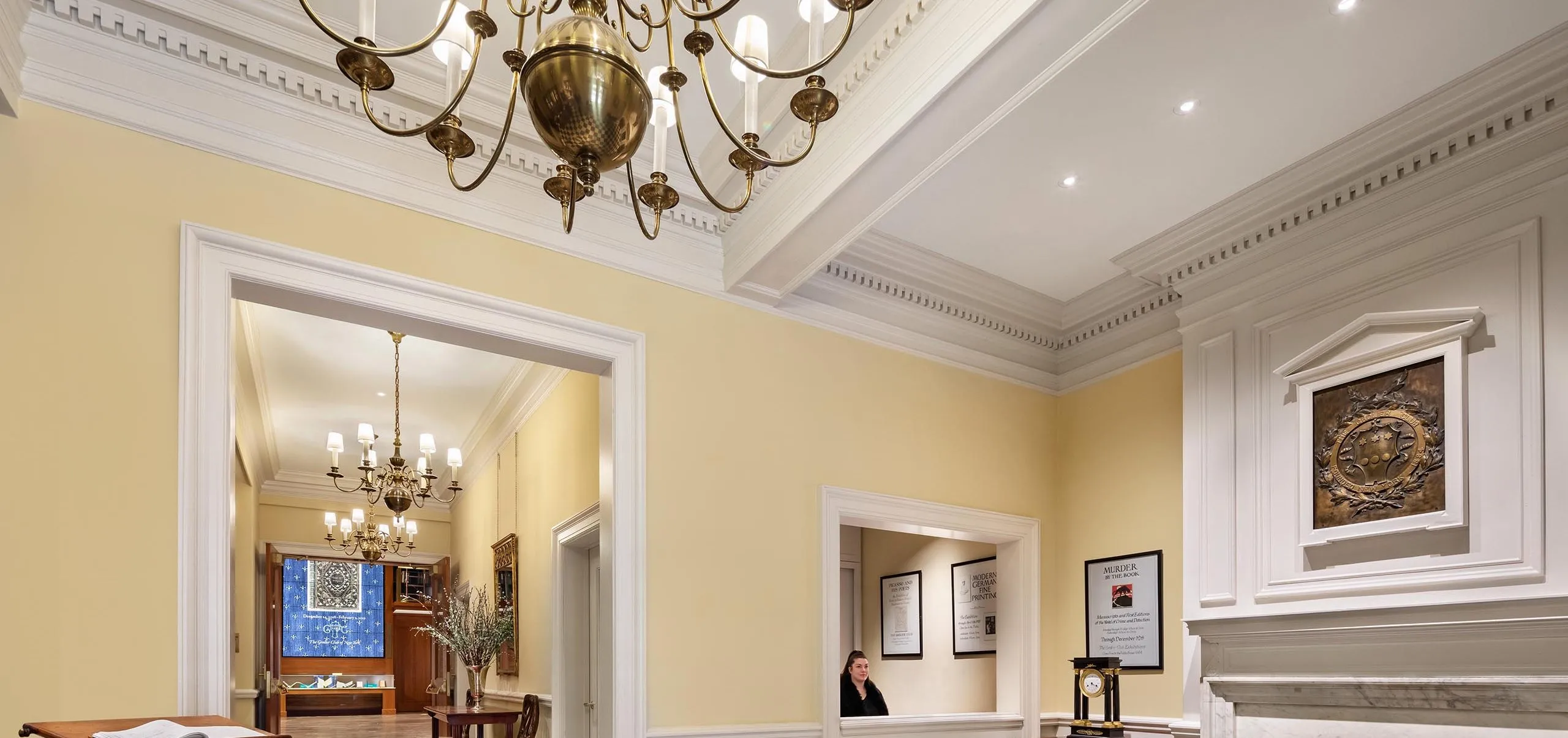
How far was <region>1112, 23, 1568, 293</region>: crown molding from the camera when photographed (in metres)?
3.49

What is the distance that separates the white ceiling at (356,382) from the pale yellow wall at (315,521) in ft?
3.97

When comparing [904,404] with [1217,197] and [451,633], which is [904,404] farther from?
[451,633]

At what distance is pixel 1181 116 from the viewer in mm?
3867

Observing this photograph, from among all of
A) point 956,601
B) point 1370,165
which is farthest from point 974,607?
point 1370,165

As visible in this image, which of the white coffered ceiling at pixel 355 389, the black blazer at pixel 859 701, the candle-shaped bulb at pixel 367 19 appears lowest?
the black blazer at pixel 859 701

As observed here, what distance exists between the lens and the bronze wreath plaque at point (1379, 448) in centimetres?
382

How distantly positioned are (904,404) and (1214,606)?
1.86 metres

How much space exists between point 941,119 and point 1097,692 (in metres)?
3.26

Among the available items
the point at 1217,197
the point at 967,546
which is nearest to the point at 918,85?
the point at 1217,197

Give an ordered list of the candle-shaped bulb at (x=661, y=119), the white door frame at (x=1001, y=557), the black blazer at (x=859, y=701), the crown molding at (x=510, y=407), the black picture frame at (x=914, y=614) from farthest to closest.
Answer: the black picture frame at (x=914, y=614)
the crown molding at (x=510, y=407)
the black blazer at (x=859, y=701)
the white door frame at (x=1001, y=557)
the candle-shaped bulb at (x=661, y=119)

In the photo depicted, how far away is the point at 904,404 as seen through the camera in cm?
535

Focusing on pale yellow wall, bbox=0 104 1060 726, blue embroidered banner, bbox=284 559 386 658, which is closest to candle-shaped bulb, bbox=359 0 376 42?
pale yellow wall, bbox=0 104 1060 726

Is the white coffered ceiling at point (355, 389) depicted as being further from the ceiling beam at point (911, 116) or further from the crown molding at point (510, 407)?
the ceiling beam at point (911, 116)

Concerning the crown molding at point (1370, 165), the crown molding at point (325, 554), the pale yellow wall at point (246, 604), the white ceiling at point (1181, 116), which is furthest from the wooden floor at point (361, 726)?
the crown molding at point (1370, 165)
